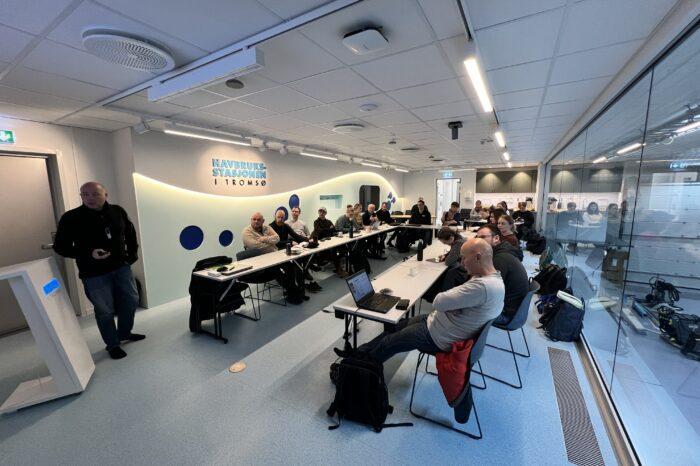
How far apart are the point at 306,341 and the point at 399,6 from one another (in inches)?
127

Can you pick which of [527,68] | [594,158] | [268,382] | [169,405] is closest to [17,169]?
[169,405]

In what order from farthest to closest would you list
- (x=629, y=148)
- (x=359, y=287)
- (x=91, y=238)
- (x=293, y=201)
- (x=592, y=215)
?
(x=293, y=201), (x=592, y=215), (x=629, y=148), (x=91, y=238), (x=359, y=287)

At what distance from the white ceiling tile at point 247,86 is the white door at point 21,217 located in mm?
3053

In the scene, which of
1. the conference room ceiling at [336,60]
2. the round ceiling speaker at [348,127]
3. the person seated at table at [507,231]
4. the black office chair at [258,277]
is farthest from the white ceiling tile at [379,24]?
the black office chair at [258,277]

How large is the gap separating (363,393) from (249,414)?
97 cm

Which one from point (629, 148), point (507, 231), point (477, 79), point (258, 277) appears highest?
point (477, 79)

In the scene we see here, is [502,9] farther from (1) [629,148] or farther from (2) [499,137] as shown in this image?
(2) [499,137]

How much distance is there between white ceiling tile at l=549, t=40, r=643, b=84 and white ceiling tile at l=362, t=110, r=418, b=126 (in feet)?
5.30

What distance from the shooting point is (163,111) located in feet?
11.4

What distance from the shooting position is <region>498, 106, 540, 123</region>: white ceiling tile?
3.63 m

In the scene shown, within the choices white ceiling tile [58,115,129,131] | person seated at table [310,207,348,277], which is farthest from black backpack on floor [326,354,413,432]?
white ceiling tile [58,115,129,131]

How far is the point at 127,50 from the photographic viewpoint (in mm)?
1811

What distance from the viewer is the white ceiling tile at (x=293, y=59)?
1.87 meters

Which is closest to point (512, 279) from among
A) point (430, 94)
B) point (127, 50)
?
point (430, 94)
